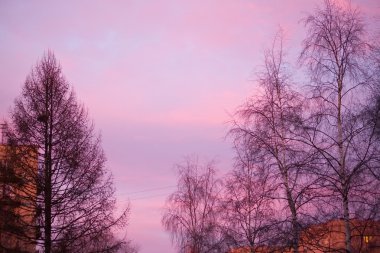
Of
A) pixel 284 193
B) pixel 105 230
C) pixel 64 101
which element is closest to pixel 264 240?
pixel 284 193

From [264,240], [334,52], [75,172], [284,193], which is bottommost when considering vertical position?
[264,240]

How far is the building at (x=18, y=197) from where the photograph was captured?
21281 millimetres

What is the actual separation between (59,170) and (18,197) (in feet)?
6.09

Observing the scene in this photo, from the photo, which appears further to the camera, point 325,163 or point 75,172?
point 75,172

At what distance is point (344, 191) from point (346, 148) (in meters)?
1.66

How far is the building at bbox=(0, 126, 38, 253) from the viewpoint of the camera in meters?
21.3

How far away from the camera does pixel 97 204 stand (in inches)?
889

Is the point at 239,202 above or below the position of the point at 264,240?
above

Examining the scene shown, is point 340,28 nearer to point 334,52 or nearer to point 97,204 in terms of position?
point 334,52

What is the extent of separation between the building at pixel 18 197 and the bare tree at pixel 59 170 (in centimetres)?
5

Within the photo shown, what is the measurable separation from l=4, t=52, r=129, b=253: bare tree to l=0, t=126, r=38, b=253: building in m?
0.05

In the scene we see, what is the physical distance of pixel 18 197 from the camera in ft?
71.4

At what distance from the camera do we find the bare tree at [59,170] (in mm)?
21594

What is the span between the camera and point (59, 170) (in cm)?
2211
